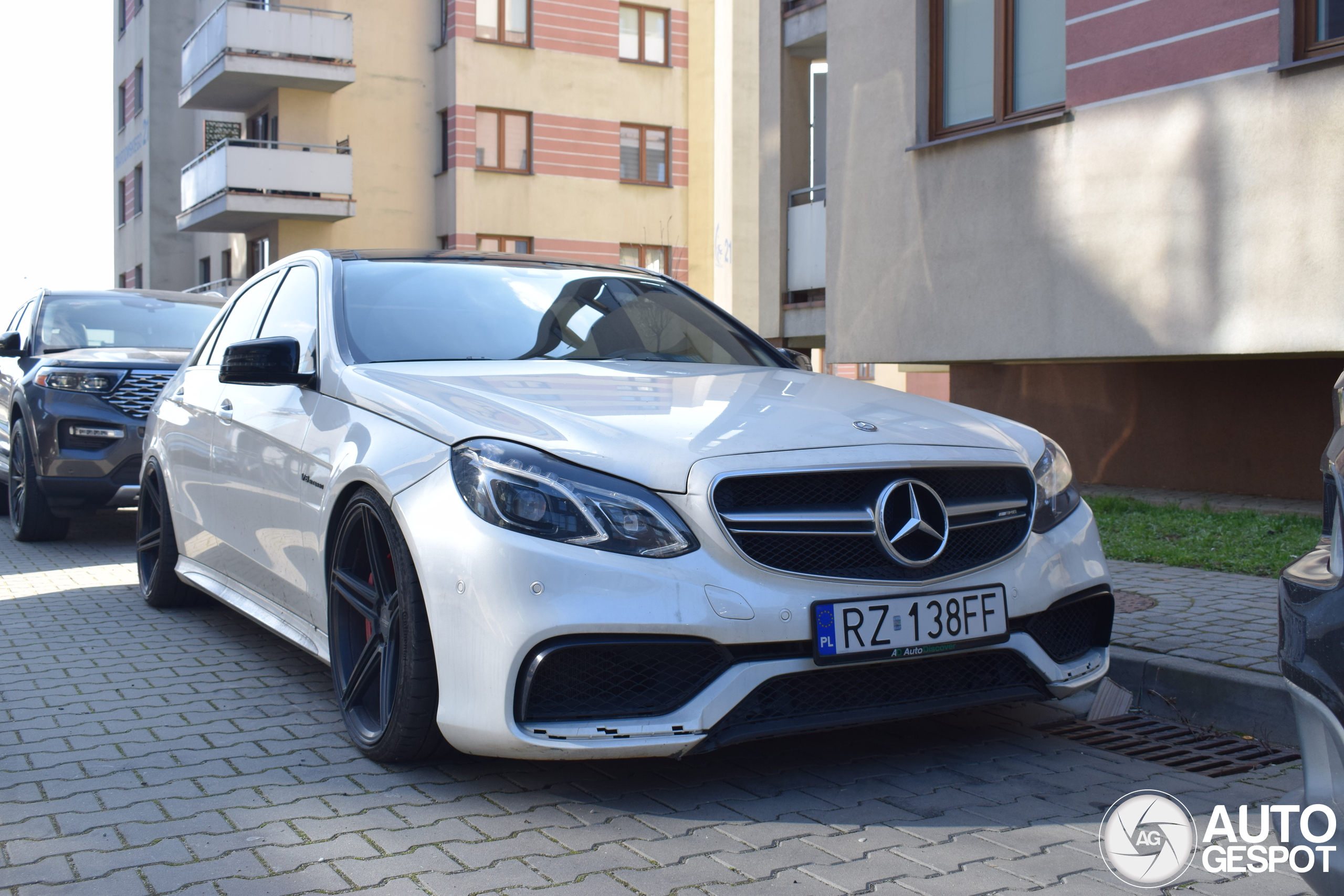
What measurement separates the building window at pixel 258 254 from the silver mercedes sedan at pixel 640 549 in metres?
28.0

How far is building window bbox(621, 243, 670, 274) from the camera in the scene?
33312 mm

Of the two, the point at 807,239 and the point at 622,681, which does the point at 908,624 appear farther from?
the point at 807,239

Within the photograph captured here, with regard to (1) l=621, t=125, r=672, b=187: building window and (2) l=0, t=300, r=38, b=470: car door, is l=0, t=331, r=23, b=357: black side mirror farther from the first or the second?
(1) l=621, t=125, r=672, b=187: building window

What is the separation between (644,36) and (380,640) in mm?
31939

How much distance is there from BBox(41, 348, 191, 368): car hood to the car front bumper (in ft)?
19.5

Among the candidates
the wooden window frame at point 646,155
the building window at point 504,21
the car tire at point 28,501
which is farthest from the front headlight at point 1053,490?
the wooden window frame at point 646,155

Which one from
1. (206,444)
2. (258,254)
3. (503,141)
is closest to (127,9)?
(258,254)

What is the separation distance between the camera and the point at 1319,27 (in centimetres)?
801

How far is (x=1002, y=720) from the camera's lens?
425 centimetres

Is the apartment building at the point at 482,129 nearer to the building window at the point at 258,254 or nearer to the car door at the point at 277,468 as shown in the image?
the building window at the point at 258,254

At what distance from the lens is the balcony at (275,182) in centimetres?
2875

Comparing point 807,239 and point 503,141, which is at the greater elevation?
point 503,141

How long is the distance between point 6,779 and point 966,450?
→ 2771 mm

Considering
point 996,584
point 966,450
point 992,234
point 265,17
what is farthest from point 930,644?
point 265,17
